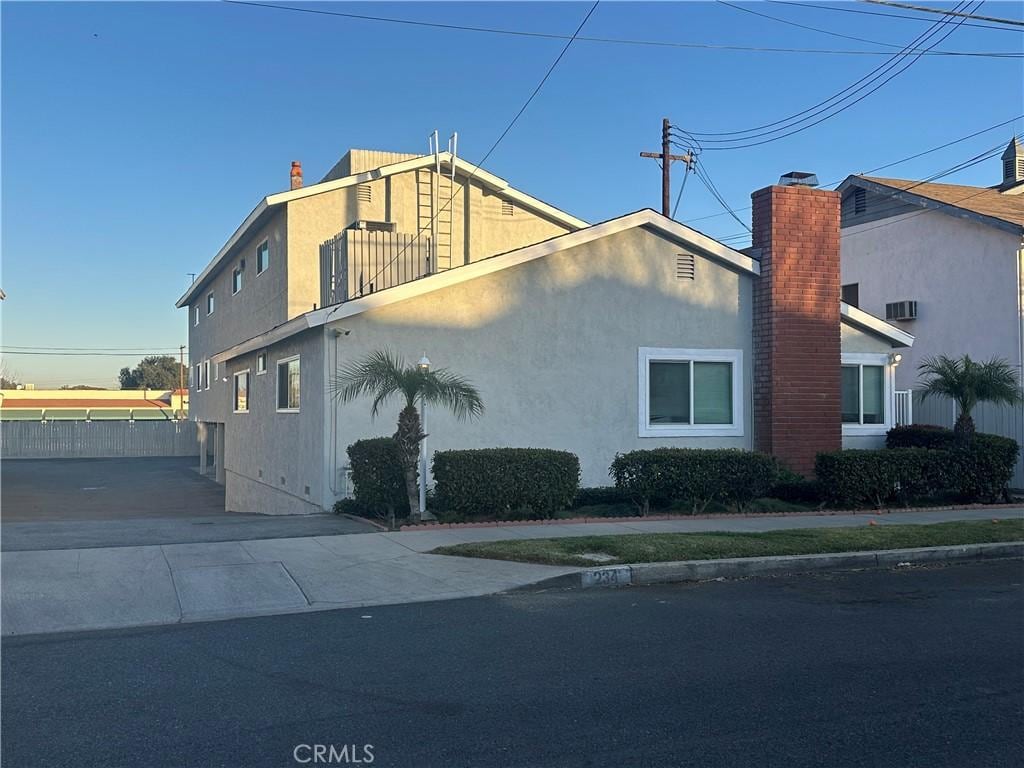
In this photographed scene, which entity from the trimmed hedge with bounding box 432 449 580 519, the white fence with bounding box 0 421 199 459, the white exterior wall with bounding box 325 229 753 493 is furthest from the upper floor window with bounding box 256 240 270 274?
the white fence with bounding box 0 421 199 459

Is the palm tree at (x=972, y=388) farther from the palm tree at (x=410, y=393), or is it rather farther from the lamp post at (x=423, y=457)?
the lamp post at (x=423, y=457)

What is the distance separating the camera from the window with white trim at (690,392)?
16.0 metres

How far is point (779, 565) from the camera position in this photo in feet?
33.6

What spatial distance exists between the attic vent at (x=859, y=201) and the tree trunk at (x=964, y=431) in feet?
38.4

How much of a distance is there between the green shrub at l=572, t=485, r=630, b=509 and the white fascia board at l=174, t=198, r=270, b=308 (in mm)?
11626

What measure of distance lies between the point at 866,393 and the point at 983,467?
2789 mm

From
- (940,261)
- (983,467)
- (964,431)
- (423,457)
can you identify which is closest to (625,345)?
(423,457)

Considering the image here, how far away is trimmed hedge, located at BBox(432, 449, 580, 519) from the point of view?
41.8ft

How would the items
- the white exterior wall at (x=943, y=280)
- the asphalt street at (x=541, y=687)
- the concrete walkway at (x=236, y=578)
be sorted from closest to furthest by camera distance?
the asphalt street at (x=541, y=687) < the concrete walkway at (x=236, y=578) < the white exterior wall at (x=943, y=280)

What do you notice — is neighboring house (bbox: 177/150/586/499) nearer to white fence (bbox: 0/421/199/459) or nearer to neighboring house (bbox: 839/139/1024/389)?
neighboring house (bbox: 839/139/1024/389)

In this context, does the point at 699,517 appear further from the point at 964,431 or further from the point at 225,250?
the point at 225,250

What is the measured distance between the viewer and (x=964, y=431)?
15.7m

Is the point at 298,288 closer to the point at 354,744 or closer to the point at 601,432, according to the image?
the point at 601,432

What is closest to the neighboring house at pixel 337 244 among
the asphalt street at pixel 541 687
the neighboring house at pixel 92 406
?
the asphalt street at pixel 541 687
